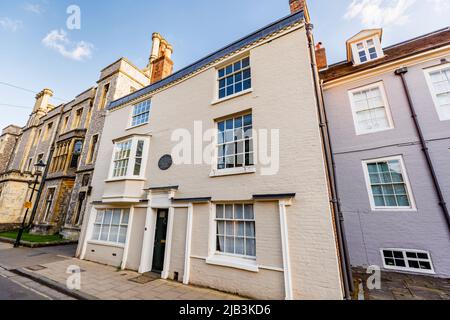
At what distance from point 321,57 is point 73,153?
73.1 ft

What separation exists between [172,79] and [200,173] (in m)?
5.65

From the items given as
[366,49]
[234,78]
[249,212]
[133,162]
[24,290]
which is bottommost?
[24,290]

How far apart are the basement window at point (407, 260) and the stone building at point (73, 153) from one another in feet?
47.0

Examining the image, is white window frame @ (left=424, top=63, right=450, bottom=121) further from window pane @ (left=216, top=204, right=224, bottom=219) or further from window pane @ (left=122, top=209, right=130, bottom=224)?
window pane @ (left=122, top=209, right=130, bottom=224)

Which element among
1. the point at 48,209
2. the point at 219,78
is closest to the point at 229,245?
the point at 219,78

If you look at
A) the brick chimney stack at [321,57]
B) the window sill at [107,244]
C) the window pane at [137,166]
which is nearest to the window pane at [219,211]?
the window pane at [137,166]

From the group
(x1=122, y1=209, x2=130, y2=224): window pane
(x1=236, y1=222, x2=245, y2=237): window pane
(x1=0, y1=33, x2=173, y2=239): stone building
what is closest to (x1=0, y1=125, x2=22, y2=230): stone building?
(x1=0, y1=33, x2=173, y2=239): stone building

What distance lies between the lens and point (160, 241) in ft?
25.0

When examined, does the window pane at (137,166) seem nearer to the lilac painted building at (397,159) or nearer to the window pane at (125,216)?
the window pane at (125,216)

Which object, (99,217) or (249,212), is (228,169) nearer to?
(249,212)

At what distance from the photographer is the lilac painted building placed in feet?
22.0

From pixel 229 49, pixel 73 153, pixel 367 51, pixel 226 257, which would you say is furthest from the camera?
pixel 73 153

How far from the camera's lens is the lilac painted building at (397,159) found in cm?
670
